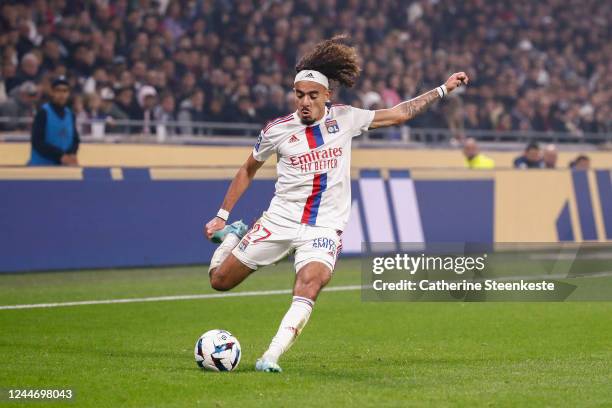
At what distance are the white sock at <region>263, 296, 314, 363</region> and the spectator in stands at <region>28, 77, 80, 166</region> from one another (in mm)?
8636

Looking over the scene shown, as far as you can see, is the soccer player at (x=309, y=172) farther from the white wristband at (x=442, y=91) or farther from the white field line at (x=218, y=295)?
the white field line at (x=218, y=295)

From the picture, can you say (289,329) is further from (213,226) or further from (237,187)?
Answer: (237,187)

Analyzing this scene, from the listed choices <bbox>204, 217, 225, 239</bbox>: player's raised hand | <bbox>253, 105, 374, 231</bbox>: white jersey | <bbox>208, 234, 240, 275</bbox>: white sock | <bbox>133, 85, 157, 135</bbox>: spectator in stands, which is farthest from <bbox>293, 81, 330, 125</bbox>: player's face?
<bbox>133, 85, 157, 135</bbox>: spectator in stands

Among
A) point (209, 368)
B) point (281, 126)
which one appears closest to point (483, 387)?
point (209, 368)

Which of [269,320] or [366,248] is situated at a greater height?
[366,248]

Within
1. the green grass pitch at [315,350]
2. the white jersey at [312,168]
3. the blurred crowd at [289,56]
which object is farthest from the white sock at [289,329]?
the blurred crowd at [289,56]

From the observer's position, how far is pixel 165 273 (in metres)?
16.7

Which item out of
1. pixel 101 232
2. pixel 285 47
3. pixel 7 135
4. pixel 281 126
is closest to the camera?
pixel 281 126

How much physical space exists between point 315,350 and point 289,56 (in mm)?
14733

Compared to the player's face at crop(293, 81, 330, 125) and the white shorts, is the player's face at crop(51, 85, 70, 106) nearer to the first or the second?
the white shorts

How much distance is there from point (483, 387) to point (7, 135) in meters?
12.3

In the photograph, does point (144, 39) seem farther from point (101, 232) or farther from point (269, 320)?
point (269, 320)

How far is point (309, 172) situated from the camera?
346 inches

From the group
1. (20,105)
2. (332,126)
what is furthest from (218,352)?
(20,105)
